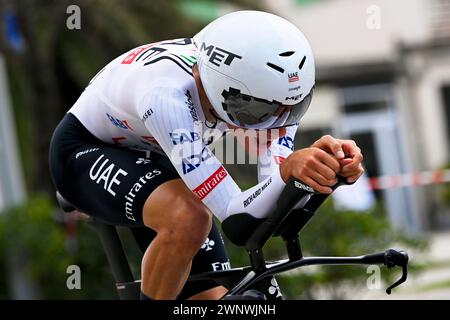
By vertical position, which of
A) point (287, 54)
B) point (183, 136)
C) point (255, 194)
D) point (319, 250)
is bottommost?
point (319, 250)

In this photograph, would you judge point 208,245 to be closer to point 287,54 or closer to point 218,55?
point 218,55

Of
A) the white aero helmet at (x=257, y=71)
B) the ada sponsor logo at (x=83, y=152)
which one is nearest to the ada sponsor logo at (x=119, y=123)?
the ada sponsor logo at (x=83, y=152)

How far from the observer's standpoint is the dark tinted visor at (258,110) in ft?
11.3

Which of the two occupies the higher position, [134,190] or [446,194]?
[134,190]

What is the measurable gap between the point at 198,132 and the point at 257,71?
31cm

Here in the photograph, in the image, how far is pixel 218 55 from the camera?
3516 millimetres

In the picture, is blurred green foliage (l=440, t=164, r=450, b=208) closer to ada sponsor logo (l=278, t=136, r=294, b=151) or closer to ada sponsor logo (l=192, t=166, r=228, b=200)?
ada sponsor logo (l=278, t=136, r=294, b=151)

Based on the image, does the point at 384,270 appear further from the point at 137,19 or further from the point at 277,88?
the point at 137,19

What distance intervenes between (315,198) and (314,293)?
422 cm

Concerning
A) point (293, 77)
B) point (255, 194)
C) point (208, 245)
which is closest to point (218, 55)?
point (293, 77)

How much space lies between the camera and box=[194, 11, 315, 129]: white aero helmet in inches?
134

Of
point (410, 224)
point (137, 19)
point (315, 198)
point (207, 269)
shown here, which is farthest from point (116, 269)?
point (410, 224)

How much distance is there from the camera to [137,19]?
556 inches
